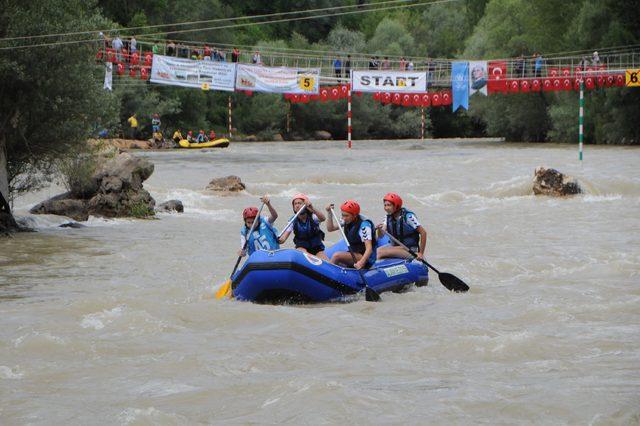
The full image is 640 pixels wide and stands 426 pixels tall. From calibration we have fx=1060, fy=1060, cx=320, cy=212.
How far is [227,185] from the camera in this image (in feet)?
83.0

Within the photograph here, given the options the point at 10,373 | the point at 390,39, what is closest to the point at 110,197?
the point at 10,373

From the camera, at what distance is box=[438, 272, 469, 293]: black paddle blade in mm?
11984

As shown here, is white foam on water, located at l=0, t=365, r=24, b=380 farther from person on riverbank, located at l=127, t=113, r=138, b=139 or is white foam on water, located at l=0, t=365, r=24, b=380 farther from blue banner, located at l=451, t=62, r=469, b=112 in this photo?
person on riverbank, located at l=127, t=113, r=138, b=139

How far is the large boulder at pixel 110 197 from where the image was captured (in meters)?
20.0

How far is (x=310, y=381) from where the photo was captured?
7.82 m

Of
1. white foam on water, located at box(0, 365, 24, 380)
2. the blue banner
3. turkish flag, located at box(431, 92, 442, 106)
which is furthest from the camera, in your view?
turkish flag, located at box(431, 92, 442, 106)

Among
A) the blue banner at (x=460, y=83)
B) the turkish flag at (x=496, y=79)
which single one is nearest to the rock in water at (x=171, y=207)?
the blue banner at (x=460, y=83)

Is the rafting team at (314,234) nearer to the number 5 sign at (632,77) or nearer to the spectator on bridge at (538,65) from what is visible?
the number 5 sign at (632,77)

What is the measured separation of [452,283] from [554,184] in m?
11.6

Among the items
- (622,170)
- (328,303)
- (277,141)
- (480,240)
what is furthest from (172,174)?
(277,141)

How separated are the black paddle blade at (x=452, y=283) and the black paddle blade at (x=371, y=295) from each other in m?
1.14

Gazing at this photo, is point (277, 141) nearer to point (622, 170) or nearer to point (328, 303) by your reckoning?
point (622, 170)

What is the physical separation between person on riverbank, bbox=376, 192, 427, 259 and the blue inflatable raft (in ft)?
2.50

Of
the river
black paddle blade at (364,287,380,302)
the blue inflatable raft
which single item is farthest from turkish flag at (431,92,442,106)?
black paddle blade at (364,287,380,302)
